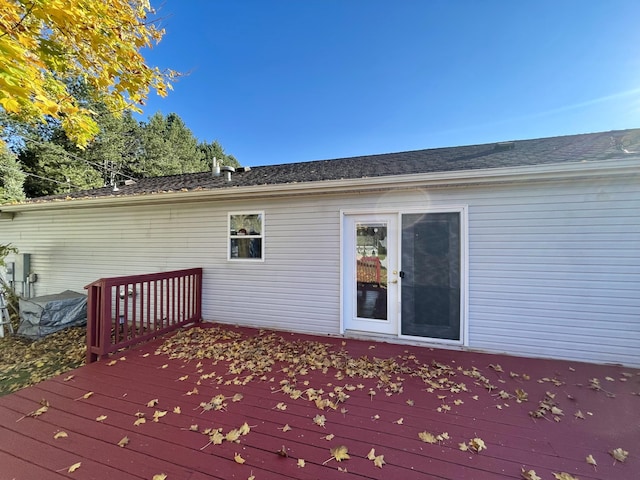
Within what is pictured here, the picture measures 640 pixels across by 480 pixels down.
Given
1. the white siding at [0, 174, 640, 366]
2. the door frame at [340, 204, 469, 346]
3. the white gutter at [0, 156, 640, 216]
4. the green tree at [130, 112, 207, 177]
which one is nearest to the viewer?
the white gutter at [0, 156, 640, 216]

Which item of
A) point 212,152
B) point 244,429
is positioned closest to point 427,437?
point 244,429

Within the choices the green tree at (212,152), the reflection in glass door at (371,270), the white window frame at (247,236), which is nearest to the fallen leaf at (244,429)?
the reflection in glass door at (371,270)

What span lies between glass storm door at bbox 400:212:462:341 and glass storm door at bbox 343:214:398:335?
0.61 feet

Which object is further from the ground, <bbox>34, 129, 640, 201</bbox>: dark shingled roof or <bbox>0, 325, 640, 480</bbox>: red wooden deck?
<bbox>34, 129, 640, 201</bbox>: dark shingled roof

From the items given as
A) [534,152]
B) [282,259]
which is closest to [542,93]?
[534,152]

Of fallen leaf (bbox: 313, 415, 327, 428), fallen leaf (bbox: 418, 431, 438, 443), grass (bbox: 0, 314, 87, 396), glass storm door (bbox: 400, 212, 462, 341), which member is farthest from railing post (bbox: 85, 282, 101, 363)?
glass storm door (bbox: 400, 212, 462, 341)

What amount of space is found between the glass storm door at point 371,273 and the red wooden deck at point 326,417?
82cm

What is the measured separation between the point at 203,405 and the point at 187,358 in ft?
4.34

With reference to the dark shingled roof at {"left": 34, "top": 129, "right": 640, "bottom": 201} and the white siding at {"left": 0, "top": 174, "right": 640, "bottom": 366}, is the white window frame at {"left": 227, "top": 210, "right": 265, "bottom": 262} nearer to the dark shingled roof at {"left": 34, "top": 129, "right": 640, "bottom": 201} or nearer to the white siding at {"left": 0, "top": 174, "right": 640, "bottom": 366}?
the white siding at {"left": 0, "top": 174, "right": 640, "bottom": 366}

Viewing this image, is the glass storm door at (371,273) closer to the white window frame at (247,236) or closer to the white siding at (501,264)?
the white siding at (501,264)

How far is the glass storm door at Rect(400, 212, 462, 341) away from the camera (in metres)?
4.09

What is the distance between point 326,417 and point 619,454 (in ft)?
7.07

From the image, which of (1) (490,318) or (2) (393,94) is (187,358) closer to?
(1) (490,318)

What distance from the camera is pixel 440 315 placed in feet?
13.6
